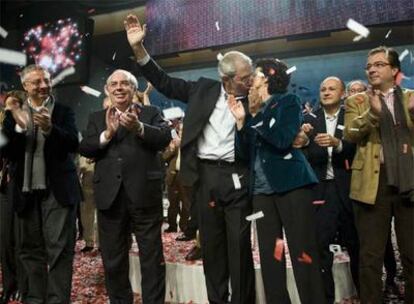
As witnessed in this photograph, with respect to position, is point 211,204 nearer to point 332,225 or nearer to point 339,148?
point 332,225

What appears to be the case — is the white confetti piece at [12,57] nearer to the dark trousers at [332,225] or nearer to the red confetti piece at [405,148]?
the dark trousers at [332,225]

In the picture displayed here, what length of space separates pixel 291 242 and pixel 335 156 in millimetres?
808

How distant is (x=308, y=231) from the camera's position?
220cm

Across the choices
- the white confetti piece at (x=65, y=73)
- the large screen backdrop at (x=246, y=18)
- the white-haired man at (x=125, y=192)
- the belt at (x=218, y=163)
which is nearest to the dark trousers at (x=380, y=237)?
the belt at (x=218, y=163)

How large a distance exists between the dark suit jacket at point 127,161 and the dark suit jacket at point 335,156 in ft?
2.94

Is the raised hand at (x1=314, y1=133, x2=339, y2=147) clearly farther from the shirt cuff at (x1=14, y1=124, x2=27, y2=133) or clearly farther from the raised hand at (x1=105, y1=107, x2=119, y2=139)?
the shirt cuff at (x1=14, y1=124, x2=27, y2=133)

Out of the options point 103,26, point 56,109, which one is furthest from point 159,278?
point 103,26

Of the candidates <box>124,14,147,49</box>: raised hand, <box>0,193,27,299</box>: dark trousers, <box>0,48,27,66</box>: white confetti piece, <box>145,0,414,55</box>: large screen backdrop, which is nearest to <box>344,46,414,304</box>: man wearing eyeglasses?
<box>124,14,147,49</box>: raised hand

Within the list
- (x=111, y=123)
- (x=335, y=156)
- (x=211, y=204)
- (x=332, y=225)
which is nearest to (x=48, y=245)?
(x=111, y=123)

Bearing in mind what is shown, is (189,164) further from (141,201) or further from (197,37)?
(197,37)

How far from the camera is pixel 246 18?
5379 millimetres

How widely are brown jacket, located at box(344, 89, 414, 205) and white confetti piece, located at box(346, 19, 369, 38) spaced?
2.73 meters

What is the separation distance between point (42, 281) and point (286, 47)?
3.96 m

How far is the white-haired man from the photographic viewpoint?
2.52 meters
